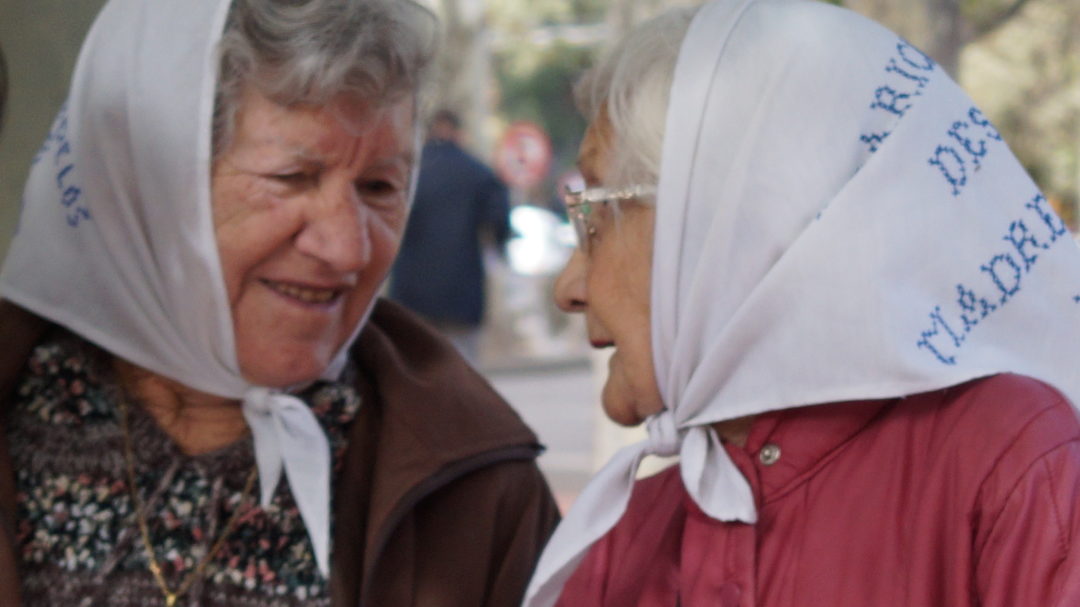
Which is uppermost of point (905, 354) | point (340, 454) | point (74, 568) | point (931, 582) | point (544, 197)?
point (905, 354)

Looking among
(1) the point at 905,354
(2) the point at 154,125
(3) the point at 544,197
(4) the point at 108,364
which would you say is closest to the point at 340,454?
(4) the point at 108,364

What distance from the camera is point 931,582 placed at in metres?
1.78

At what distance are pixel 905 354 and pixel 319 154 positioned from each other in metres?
1.11

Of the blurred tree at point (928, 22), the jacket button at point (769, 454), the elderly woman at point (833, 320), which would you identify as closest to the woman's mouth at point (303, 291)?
the elderly woman at point (833, 320)

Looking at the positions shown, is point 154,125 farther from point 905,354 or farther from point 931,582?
point 931,582

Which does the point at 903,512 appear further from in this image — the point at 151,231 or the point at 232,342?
the point at 151,231

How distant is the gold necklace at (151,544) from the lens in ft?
7.73

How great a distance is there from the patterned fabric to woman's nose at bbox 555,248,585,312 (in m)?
0.63

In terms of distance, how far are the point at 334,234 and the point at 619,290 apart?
0.56 metres

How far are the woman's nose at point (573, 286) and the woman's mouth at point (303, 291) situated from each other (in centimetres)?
45

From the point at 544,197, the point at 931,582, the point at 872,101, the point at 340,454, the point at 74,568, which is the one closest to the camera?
the point at 931,582

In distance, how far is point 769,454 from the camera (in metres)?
2.04

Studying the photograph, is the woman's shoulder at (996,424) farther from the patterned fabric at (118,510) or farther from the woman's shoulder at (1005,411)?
the patterned fabric at (118,510)

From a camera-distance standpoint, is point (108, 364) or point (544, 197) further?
point (544, 197)
